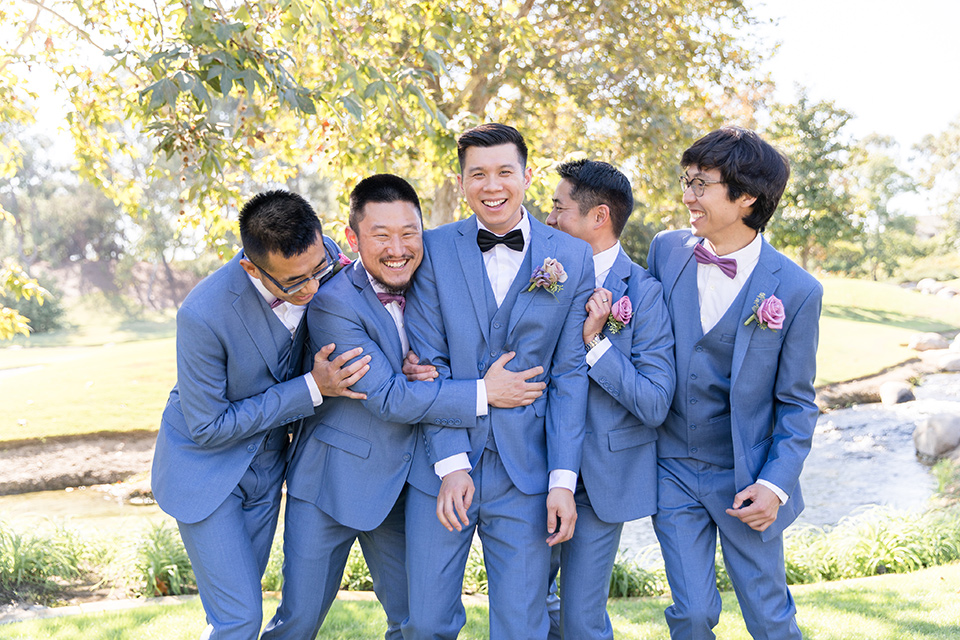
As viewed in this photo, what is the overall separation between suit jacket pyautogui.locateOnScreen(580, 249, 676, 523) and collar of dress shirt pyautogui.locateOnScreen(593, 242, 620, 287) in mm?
201

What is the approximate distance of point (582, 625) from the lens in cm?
322

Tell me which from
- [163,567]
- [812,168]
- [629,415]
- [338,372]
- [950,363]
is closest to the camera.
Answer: [338,372]

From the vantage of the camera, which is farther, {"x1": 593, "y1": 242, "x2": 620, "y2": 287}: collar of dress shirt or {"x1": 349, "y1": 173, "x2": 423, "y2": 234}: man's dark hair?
{"x1": 593, "y1": 242, "x2": 620, "y2": 287}: collar of dress shirt

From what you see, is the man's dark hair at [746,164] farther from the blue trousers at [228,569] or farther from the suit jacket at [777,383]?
the blue trousers at [228,569]

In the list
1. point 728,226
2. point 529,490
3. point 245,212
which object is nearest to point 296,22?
point 245,212

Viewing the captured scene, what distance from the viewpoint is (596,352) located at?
3150mm

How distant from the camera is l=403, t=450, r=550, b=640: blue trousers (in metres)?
3.07

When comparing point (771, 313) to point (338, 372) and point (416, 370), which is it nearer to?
point (416, 370)

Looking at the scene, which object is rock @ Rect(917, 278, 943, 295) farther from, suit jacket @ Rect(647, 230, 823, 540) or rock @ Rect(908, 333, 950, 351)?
suit jacket @ Rect(647, 230, 823, 540)

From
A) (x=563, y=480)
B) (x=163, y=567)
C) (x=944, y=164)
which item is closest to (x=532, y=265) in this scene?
(x=563, y=480)

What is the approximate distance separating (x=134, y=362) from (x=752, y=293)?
1628cm

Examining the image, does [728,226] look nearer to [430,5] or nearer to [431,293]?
[431,293]

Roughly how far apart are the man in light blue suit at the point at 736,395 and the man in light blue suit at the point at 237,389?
1.48 meters

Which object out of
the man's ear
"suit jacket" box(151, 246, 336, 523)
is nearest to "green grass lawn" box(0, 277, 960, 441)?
"suit jacket" box(151, 246, 336, 523)
